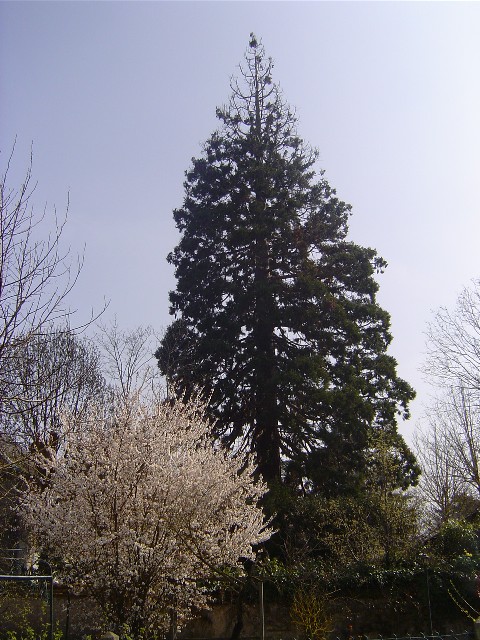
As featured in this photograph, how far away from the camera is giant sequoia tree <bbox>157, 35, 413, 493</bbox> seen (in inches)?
867

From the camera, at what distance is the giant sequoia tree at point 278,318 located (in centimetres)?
2203

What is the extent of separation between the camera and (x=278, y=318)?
23.2 m

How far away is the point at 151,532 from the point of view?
11047 mm

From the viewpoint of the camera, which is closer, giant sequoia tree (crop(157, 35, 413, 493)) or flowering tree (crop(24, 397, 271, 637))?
flowering tree (crop(24, 397, 271, 637))

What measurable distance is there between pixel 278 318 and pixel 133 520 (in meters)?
12.9

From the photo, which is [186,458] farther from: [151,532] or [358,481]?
[358,481]

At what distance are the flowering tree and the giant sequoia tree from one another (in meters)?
9.74

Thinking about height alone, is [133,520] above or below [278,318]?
below

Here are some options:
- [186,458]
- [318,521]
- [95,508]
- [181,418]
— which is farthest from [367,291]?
[95,508]

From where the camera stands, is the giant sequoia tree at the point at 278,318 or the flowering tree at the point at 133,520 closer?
the flowering tree at the point at 133,520

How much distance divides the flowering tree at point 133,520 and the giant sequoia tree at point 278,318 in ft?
32.0

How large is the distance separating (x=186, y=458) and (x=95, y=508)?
177 centimetres

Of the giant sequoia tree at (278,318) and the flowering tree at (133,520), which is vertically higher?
the giant sequoia tree at (278,318)

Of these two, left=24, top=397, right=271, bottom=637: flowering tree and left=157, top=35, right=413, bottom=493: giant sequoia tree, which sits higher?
left=157, top=35, right=413, bottom=493: giant sequoia tree
